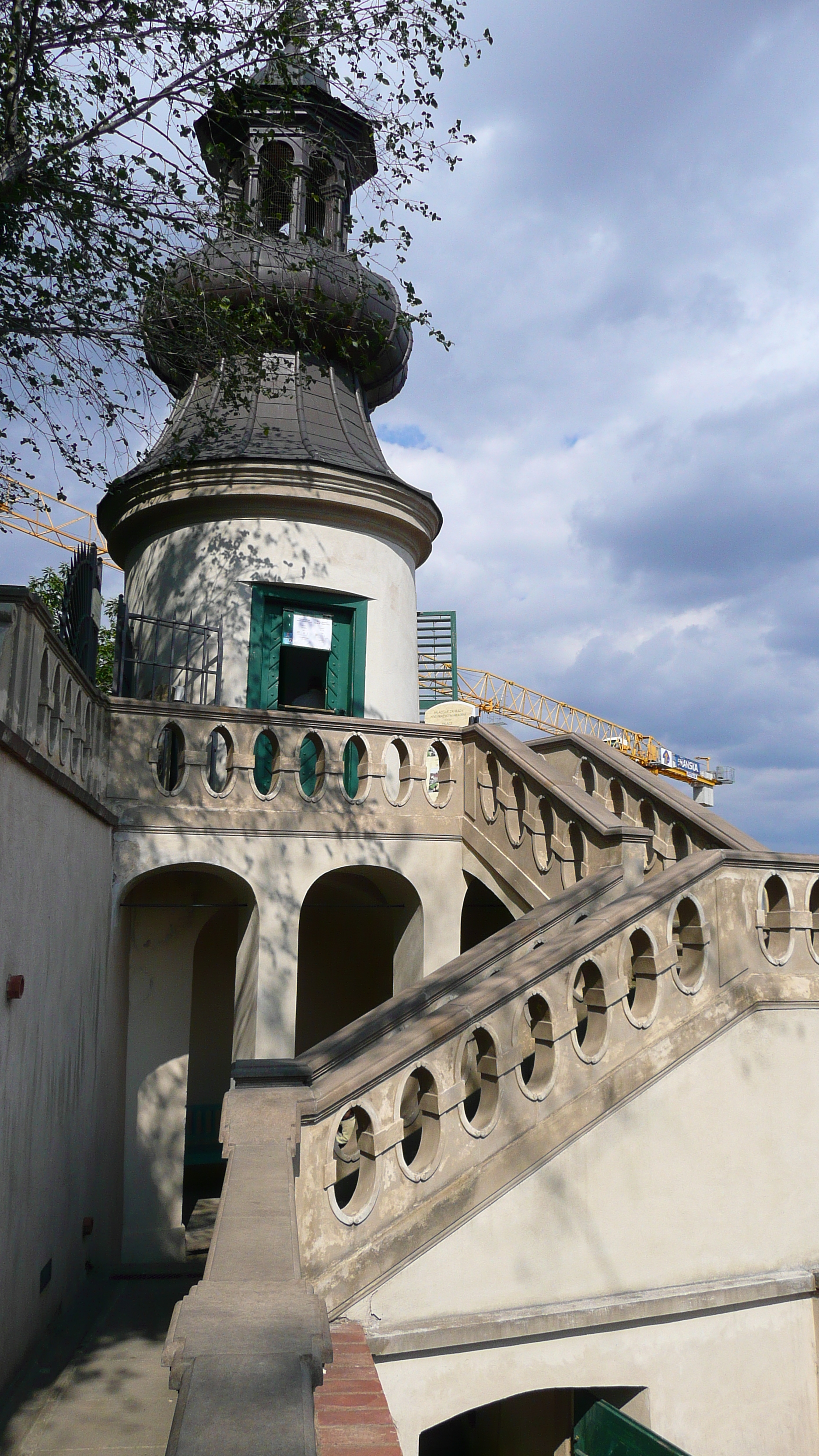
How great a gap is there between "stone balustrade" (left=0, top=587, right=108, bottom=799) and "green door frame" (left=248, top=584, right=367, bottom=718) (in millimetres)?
4209

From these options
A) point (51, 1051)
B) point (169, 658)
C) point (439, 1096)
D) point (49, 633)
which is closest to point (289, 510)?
point (169, 658)

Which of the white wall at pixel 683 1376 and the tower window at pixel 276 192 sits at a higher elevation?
the tower window at pixel 276 192

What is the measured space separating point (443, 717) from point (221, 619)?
1305cm

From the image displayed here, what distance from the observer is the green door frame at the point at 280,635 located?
12703 mm

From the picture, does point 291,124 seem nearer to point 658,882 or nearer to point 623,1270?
point 658,882

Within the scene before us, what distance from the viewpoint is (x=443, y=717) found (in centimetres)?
2534

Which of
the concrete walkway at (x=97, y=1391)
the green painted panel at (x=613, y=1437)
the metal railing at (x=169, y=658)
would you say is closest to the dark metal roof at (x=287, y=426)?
the metal railing at (x=169, y=658)

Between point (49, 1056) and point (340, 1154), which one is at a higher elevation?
point (49, 1056)

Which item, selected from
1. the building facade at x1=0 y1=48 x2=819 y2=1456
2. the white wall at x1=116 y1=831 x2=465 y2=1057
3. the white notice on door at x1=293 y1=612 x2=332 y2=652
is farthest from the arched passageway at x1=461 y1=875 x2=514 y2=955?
the white notice on door at x1=293 y1=612 x2=332 y2=652

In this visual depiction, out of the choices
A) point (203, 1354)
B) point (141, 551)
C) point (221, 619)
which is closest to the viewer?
point (203, 1354)

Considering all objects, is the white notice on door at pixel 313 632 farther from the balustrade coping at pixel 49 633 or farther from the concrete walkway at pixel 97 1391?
the concrete walkway at pixel 97 1391

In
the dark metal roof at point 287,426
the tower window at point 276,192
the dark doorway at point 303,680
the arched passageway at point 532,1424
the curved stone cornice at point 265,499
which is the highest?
the tower window at point 276,192

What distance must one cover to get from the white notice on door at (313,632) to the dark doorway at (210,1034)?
388 centimetres

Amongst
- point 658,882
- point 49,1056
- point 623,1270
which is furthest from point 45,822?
point 623,1270
